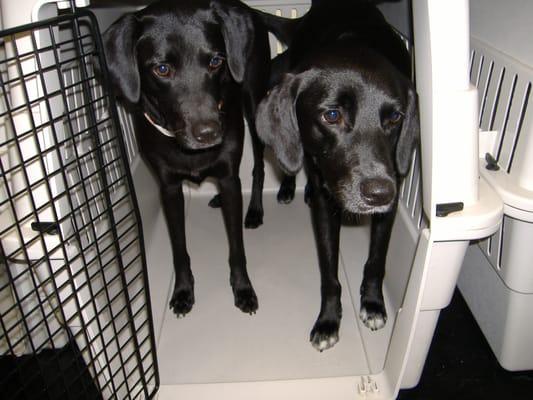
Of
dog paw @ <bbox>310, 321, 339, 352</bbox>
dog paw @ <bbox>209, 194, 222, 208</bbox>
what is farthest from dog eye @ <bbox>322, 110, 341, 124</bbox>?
dog paw @ <bbox>209, 194, 222, 208</bbox>

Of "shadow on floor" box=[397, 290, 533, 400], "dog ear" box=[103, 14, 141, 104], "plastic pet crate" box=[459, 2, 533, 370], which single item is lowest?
"shadow on floor" box=[397, 290, 533, 400]

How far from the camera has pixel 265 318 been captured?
160 cm

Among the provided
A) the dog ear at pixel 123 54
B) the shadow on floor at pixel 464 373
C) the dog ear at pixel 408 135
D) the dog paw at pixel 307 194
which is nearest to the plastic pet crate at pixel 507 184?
the shadow on floor at pixel 464 373

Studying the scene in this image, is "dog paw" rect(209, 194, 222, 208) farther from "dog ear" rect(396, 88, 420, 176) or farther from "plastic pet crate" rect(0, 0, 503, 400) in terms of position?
"dog ear" rect(396, 88, 420, 176)

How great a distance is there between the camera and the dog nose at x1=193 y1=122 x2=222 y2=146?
1.25m

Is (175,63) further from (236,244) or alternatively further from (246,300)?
(246,300)

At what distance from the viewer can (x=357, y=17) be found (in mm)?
1617

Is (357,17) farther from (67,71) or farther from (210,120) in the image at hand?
(67,71)

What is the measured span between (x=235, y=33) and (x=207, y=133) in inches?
12.2

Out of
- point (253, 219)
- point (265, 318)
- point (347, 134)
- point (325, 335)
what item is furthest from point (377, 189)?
point (253, 219)

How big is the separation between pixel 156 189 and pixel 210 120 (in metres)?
0.85

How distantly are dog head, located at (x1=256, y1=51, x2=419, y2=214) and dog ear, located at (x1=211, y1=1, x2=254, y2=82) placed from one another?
0.51 ft

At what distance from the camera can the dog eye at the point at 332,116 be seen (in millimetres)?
1183

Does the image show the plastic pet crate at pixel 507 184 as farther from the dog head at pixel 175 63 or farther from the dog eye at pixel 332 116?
the dog head at pixel 175 63
